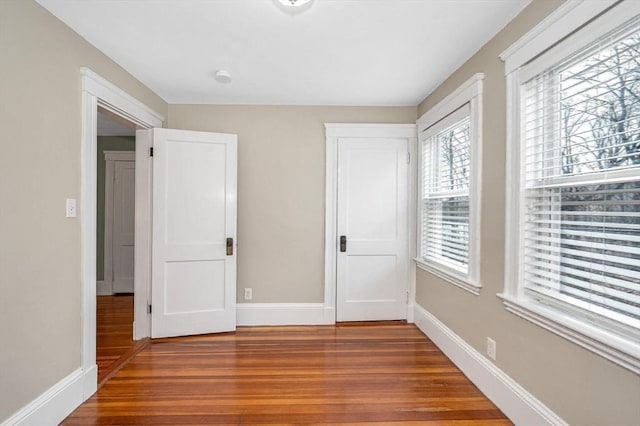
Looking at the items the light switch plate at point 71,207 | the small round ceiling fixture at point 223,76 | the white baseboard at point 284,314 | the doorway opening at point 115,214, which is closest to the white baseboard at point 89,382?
the light switch plate at point 71,207

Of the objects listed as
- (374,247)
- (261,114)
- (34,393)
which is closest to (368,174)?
(374,247)

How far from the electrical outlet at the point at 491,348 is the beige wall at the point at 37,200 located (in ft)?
8.84

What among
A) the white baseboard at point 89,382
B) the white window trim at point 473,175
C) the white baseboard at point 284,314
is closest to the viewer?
the white baseboard at point 89,382

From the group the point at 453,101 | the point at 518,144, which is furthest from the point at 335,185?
the point at 518,144

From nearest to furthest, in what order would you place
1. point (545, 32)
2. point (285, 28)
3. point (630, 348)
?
point (630, 348) < point (545, 32) < point (285, 28)

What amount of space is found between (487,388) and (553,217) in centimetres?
122

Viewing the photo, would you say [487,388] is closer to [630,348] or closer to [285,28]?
[630,348]

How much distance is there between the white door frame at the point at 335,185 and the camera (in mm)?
3408

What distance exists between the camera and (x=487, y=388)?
2086 mm

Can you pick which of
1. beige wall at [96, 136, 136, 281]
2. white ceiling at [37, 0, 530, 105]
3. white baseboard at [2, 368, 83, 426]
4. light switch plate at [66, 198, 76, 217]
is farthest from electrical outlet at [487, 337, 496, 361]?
beige wall at [96, 136, 136, 281]

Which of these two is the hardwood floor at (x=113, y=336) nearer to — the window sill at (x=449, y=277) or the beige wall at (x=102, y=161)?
the beige wall at (x=102, y=161)

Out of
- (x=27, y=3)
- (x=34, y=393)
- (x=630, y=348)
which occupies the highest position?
(x=27, y=3)

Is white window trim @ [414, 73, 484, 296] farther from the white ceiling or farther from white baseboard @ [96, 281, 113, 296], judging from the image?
white baseboard @ [96, 281, 113, 296]

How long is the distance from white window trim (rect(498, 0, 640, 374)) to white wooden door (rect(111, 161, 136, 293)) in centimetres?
483
